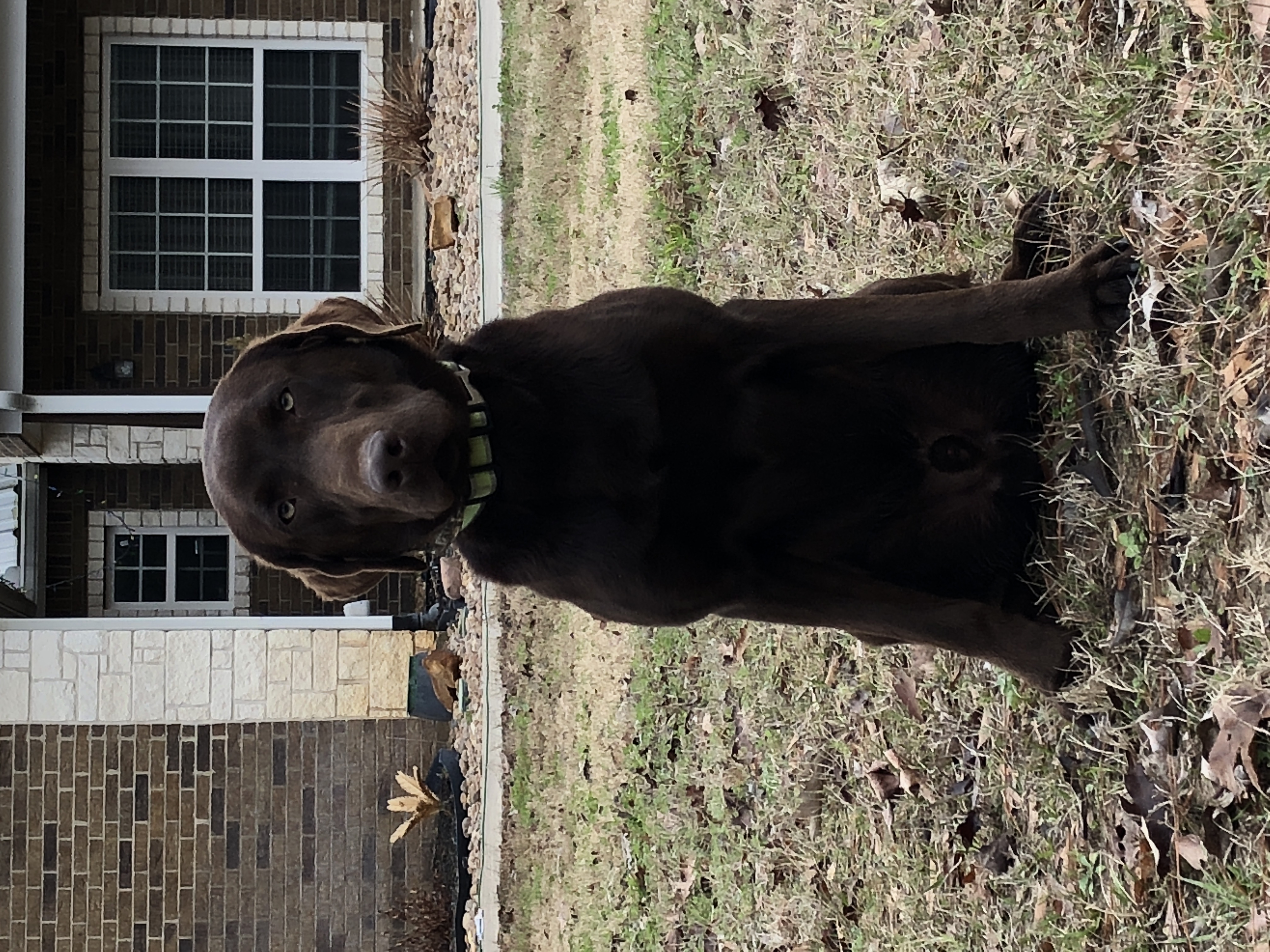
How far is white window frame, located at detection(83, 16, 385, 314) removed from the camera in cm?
1041

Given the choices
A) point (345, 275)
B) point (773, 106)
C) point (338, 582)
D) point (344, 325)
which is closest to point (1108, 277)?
point (344, 325)

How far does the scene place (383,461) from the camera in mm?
2857

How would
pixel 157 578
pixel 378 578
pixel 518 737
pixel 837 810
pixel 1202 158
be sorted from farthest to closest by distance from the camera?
1. pixel 157 578
2. pixel 518 737
3. pixel 837 810
4. pixel 378 578
5. pixel 1202 158

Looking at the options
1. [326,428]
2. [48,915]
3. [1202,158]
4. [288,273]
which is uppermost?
[288,273]

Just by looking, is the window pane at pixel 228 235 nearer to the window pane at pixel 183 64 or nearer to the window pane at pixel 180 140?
the window pane at pixel 180 140

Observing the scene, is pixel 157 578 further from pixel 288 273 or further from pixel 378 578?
pixel 378 578

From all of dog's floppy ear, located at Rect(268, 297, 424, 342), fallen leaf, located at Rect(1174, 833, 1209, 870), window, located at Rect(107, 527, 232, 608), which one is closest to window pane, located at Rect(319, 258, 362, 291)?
window, located at Rect(107, 527, 232, 608)

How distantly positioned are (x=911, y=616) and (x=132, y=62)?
9.80 metres

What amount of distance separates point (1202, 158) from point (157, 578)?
937 centimetres

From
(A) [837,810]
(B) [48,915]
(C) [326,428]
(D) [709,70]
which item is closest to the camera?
(C) [326,428]

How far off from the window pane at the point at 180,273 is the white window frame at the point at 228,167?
95mm

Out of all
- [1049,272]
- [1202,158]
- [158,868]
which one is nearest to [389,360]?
[1049,272]

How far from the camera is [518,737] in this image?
7.98 meters

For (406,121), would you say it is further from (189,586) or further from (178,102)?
(189,586)
